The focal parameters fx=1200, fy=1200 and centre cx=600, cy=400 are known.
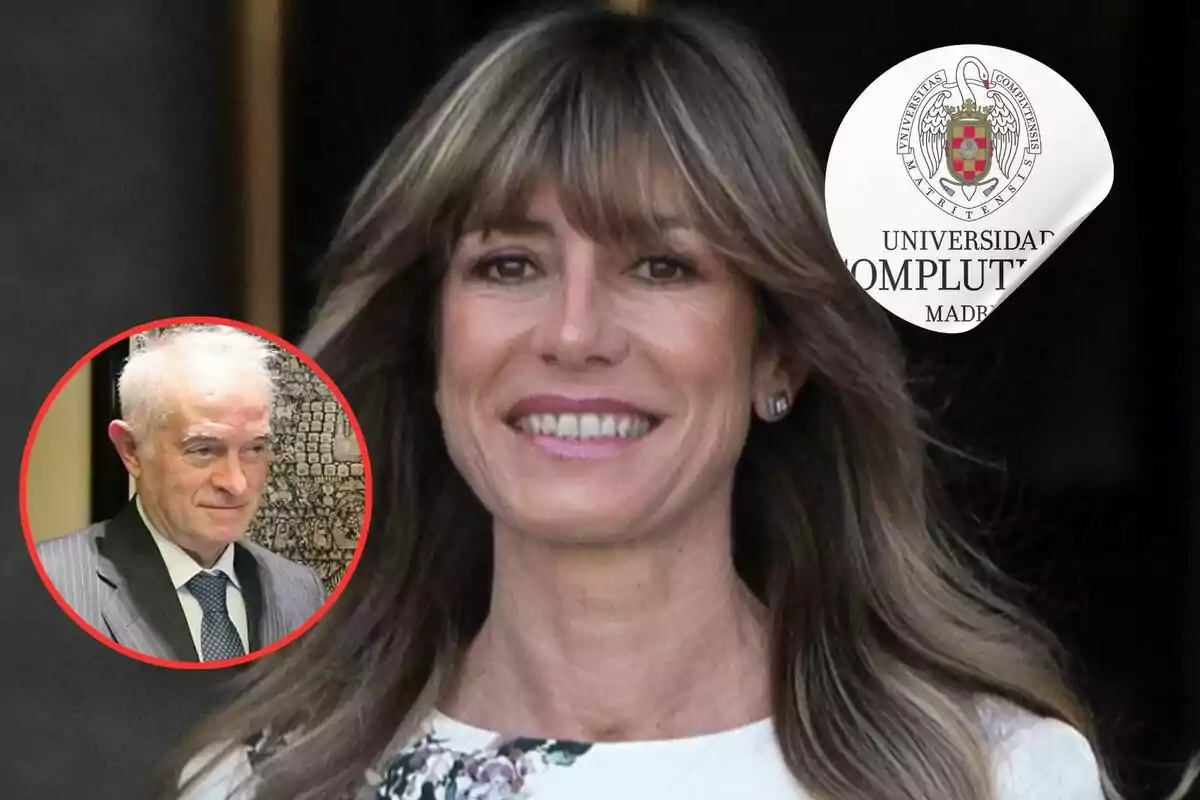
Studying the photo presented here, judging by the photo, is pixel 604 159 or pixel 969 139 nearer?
pixel 604 159

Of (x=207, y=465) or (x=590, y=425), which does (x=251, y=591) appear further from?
(x=590, y=425)

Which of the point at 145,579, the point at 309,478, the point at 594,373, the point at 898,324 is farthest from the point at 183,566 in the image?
the point at 898,324

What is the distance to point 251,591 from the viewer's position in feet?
→ 3.78

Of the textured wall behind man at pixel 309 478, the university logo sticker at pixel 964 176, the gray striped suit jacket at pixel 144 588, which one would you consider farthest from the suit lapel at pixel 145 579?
the university logo sticker at pixel 964 176

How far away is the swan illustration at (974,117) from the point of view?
116cm

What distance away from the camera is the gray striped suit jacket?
115cm

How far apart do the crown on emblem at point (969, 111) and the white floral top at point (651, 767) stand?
0.57 m

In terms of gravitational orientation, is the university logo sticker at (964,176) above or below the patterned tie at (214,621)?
above

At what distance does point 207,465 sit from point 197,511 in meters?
0.04

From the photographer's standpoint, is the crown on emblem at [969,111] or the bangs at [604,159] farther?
the crown on emblem at [969,111]

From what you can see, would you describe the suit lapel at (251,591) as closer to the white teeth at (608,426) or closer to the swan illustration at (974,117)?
the white teeth at (608,426)

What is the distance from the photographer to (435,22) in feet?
3.78

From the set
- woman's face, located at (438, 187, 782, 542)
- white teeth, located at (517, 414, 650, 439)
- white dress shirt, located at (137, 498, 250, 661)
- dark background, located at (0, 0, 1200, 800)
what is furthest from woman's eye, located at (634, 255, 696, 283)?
white dress shirt, located at (137, 498, 250, 661)

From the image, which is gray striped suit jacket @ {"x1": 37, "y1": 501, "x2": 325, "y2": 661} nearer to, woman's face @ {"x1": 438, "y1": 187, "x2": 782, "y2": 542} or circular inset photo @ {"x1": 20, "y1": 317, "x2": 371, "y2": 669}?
circular inset photo @ {"x1": 20, "y1": 317, "x2": 371, "y2": 669}
